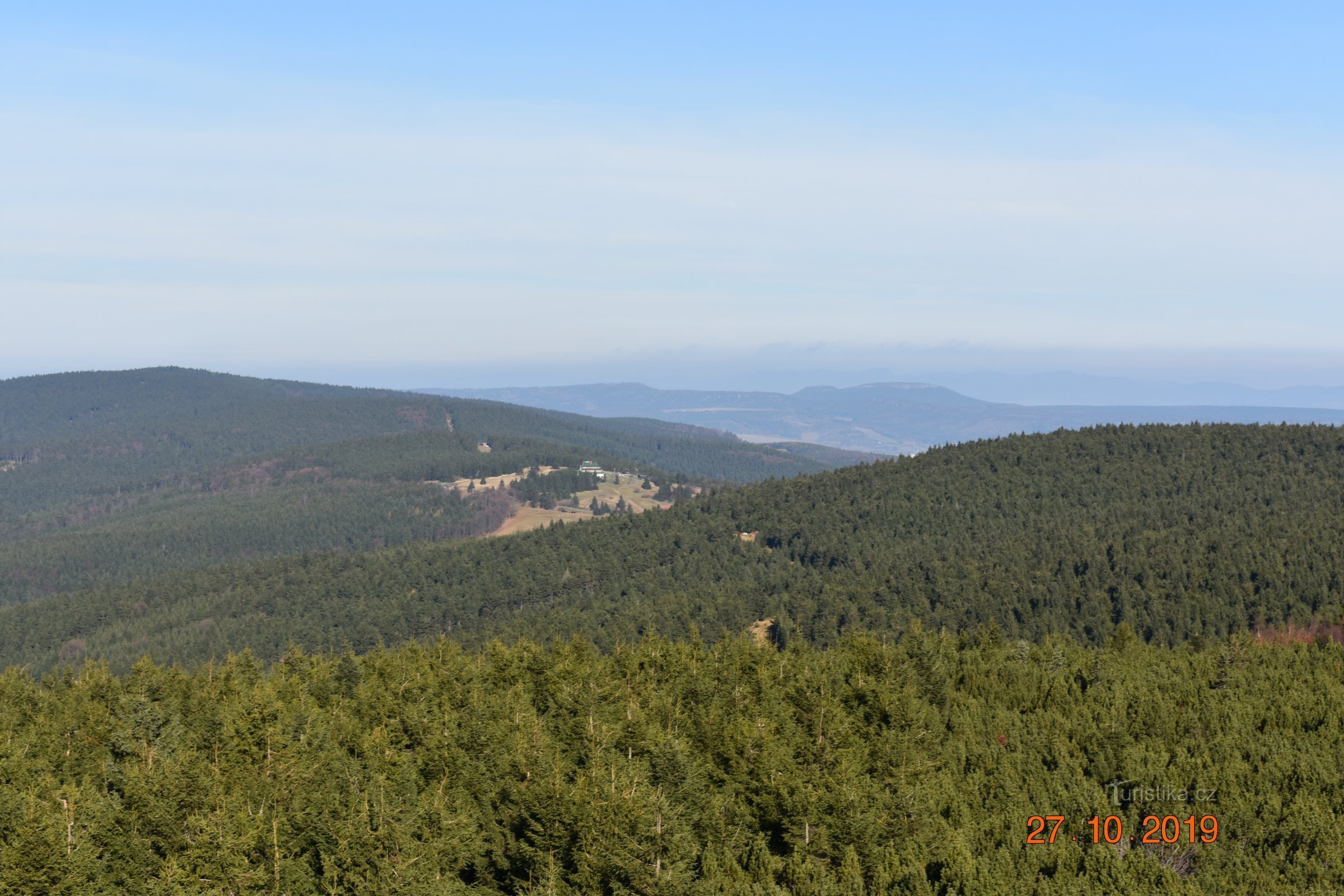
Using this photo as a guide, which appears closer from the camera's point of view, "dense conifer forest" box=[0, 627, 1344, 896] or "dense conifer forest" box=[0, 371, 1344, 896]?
"dense conifer forest" box=[0, 627, 1344, 896]

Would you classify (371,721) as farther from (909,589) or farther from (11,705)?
(909,589)
